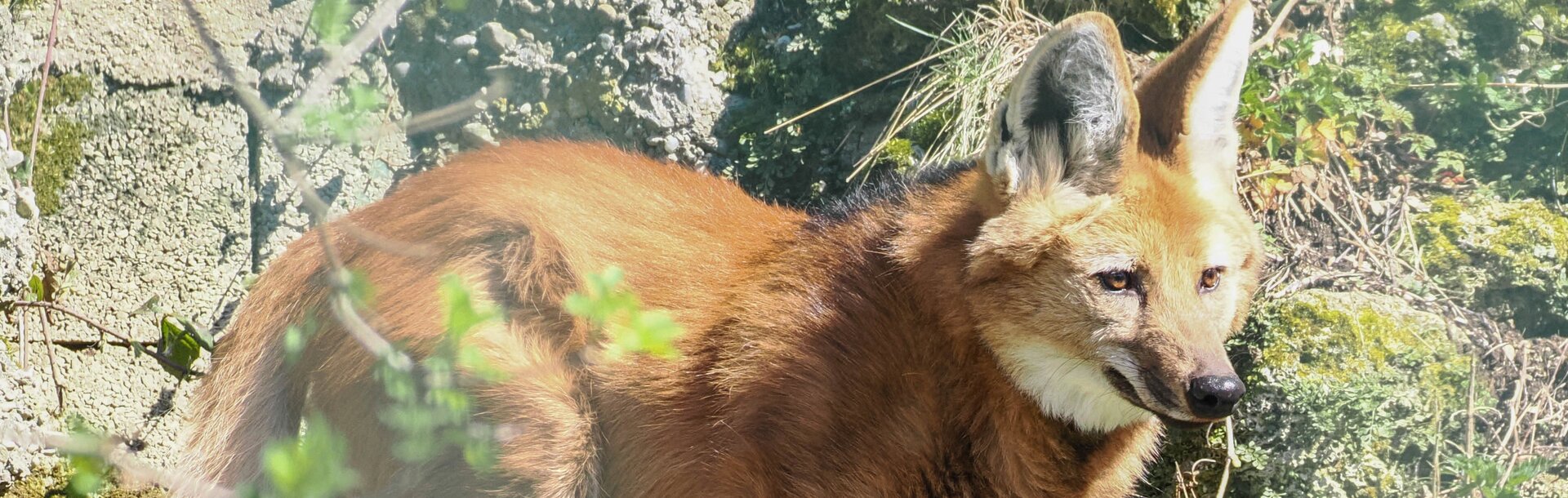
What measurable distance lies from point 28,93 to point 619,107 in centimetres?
201

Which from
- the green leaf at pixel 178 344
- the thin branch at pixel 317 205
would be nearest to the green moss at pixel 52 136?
the green leaf at pixel 178 344

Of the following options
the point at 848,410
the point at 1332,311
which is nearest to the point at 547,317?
the point at 848,410

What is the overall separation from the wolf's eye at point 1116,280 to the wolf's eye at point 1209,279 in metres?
0.19

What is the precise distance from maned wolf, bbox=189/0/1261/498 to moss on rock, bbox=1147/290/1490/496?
2.24 feet

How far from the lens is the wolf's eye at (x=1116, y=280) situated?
8.55 feet

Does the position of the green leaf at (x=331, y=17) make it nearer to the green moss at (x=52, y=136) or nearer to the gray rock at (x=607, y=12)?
the green moss at (x=52, y=136)

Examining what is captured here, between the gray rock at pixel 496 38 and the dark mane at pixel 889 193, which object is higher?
the gray rock at pixel 496 38

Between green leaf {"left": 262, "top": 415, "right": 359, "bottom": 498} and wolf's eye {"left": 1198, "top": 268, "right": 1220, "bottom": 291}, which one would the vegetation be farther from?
wolf's eye {"left": 1198, "top": 268, "right": 1220, "bottom": 291}

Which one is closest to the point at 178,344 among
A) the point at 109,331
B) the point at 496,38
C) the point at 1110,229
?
the point at 109,331

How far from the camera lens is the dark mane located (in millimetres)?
3092

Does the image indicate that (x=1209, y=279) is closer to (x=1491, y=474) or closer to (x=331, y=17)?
(x=1491, y=474)

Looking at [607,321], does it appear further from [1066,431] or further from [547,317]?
[1066,431]

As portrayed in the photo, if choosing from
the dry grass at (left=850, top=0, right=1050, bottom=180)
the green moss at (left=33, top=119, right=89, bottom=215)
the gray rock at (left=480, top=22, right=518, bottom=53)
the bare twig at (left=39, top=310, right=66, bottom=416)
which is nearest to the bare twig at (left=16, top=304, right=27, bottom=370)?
the bare twig at (left=39, top=310, right=66, bottom=416)

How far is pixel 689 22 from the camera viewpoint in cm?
466
